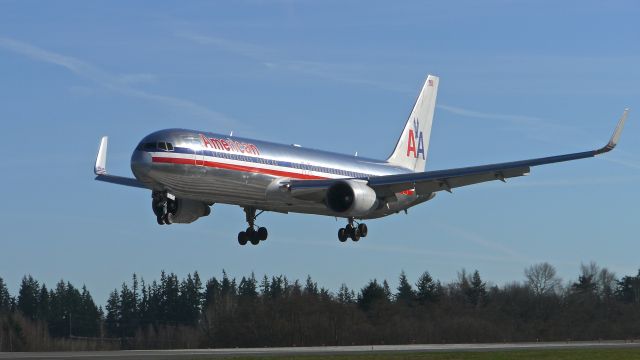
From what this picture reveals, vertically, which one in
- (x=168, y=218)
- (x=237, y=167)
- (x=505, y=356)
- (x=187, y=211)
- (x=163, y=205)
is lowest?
(x=505, y=356)

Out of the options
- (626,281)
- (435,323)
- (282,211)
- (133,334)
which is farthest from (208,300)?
(282,211)

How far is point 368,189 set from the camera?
76.8m

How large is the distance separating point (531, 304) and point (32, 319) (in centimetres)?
7351

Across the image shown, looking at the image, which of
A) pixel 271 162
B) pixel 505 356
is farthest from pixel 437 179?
pixel 505 356

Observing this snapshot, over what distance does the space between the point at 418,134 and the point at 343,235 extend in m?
18.9

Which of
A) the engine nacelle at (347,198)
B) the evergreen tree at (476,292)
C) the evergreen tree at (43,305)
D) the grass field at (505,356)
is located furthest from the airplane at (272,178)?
the evergreen tree at (43,305)

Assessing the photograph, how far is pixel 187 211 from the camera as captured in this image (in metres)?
75.6

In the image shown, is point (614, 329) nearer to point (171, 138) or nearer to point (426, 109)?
point (426, 109)

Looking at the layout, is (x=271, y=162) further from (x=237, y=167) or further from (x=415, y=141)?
(x=415, y=141)

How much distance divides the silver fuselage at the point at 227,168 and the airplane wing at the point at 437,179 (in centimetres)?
100

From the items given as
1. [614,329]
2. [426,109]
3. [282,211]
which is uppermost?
[426,109]

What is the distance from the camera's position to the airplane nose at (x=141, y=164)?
2682 inches

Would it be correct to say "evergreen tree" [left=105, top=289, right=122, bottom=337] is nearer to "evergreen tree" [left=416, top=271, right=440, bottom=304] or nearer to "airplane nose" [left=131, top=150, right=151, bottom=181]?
"evergreen tree" [left=416, top=271, right=440, bottom=304]

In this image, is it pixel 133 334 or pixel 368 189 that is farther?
pixel 133 334
